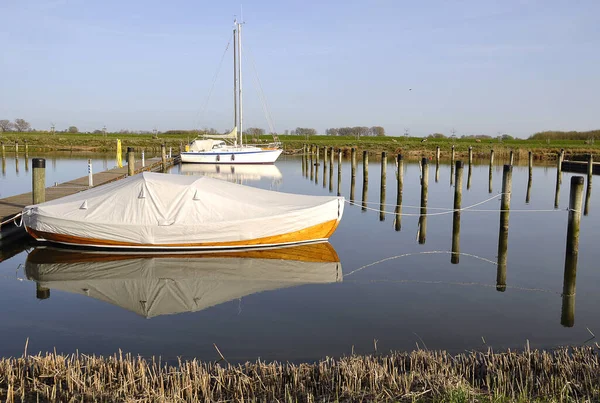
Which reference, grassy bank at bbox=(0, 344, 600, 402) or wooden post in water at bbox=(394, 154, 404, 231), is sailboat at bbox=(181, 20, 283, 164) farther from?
grassy bank at bbox=(0, 344, 600, 402)

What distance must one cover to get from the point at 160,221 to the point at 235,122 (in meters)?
38.2

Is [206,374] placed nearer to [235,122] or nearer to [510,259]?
[510,259]

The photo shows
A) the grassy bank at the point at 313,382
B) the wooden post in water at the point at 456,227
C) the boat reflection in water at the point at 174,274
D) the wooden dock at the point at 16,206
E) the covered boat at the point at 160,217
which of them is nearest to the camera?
the grassy bank at the point at 313,382

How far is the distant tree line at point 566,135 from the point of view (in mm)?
86912

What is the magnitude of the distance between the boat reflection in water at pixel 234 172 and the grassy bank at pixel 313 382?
1119 inches

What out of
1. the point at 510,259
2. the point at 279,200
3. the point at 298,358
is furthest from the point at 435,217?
the point at 298,358

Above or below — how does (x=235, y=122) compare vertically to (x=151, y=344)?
above

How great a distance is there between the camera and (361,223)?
1931 cm

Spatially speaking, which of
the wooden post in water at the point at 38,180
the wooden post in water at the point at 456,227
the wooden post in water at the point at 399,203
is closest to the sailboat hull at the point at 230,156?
the wooden post in water at the point at 399,203

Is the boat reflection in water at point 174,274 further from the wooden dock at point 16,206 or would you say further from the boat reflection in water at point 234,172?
the boat reflection in water at point 234,172

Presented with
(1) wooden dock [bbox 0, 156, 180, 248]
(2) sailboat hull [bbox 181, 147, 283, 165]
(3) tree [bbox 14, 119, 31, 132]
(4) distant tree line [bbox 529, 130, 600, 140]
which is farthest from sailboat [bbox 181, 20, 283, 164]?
(3) tree [bbox 14, 119, 31, 132]

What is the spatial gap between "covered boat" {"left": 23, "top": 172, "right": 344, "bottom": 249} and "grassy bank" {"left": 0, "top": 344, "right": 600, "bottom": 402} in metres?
7.15

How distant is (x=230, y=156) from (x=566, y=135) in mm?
64031

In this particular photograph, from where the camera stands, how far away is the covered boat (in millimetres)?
13578
